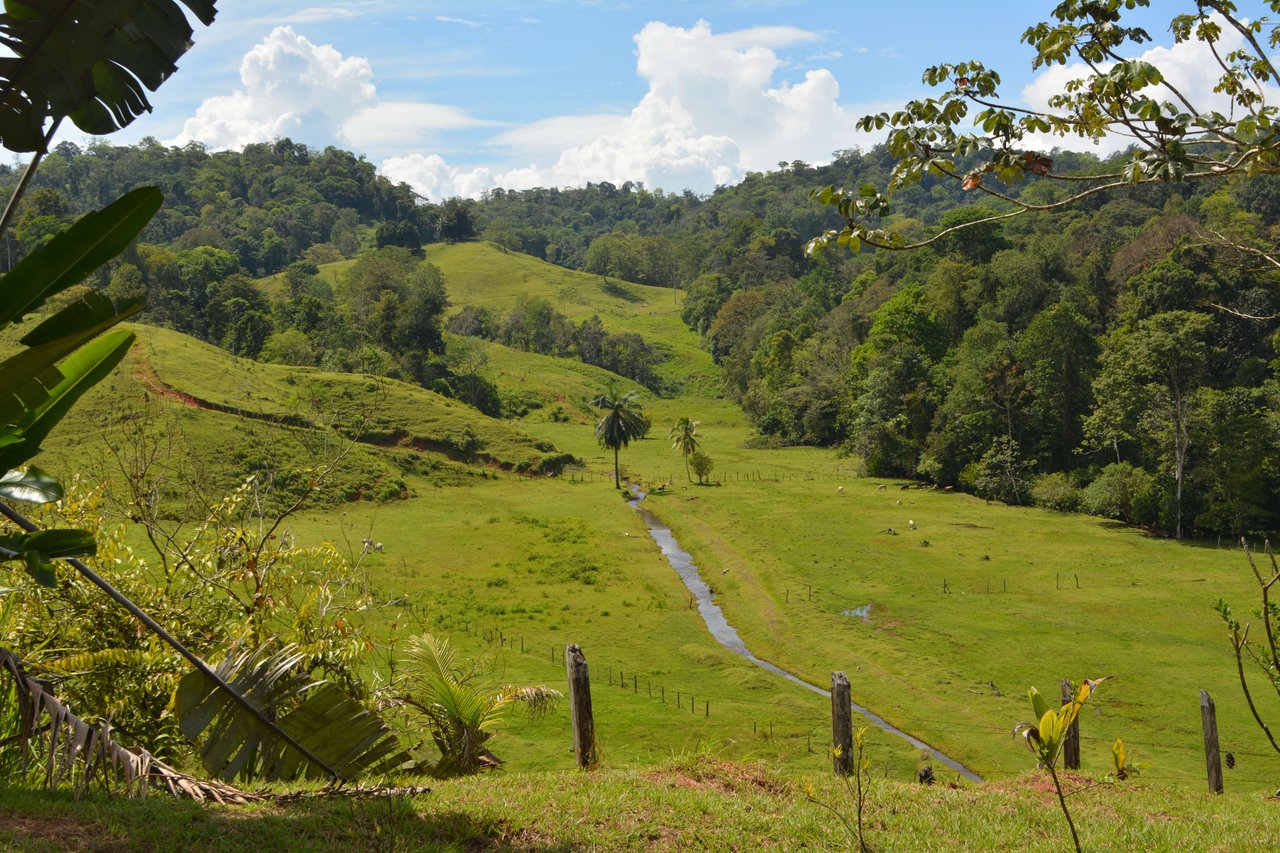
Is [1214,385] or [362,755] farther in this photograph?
[1214,385]

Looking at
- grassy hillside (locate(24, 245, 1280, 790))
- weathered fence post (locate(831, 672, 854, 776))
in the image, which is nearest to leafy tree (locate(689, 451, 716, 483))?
grassy hillside (locate(24, 245, 1280, 790))

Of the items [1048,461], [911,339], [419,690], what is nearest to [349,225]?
[911,339]

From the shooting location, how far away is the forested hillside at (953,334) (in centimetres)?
4762

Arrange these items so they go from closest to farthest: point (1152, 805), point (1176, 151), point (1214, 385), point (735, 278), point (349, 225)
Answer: point (1176, 151) → point (1152, 805) → point (1214, 385) → point (735, 278) → point (349, 225)

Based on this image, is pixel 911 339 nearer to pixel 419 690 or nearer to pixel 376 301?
pixel 376 301

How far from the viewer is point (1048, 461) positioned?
57.7 metres

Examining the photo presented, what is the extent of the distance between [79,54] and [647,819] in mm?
6598

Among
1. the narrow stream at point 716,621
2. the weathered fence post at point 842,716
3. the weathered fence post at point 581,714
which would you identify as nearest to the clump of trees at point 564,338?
the narrow stream at point 716,621

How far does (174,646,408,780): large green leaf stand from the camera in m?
6.62

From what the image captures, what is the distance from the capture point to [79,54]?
4875 millimetres

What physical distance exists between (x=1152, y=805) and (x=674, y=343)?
11710 cm

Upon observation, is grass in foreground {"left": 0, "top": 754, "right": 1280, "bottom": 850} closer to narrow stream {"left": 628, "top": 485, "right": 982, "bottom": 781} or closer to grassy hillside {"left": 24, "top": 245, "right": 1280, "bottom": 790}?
grassy hillside {"left": 24, "top": 245, "right": 1280, "bottom": 790}

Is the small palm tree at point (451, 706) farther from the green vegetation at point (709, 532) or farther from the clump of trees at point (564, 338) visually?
the clump of trees at point (564, 338)

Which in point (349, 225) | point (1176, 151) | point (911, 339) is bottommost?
point (1176, 151)
